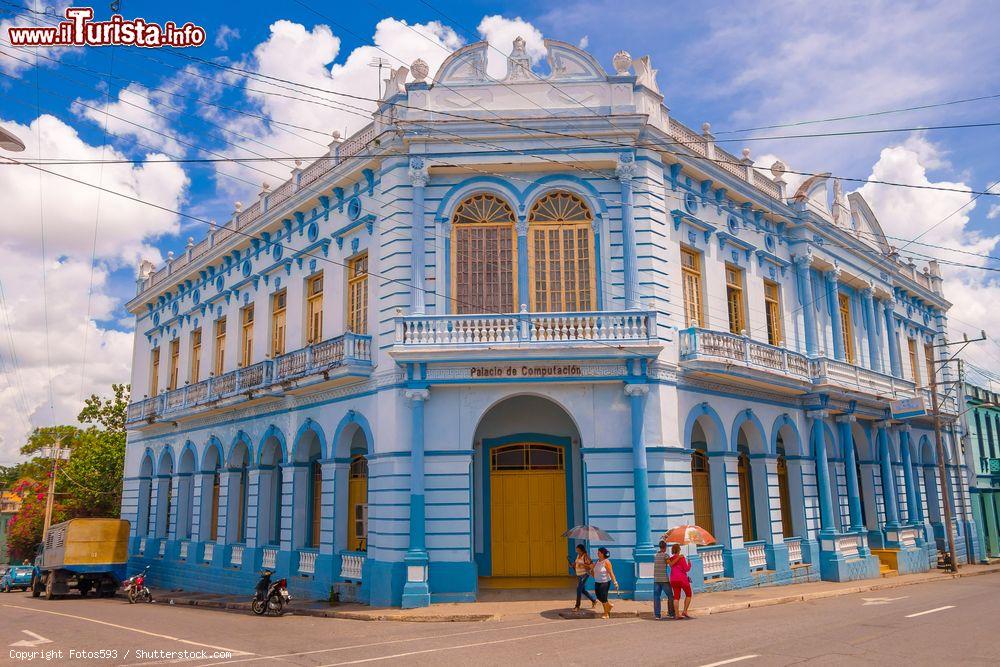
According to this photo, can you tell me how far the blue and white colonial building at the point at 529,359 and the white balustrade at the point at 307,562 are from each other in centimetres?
5

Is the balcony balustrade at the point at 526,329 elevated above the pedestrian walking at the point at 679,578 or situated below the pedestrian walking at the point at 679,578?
above

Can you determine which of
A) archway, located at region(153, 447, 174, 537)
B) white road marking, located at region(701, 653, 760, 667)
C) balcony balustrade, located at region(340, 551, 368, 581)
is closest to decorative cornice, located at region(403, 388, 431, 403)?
balcony balustrade, located at region(340, 551, 368, 581)

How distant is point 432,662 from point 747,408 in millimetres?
12035

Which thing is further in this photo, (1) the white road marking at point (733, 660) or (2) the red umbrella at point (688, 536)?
(2) the red umbrella at point (688, 536)

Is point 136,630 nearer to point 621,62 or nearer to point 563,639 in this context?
point 563,639

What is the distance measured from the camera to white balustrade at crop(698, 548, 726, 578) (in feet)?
56.8

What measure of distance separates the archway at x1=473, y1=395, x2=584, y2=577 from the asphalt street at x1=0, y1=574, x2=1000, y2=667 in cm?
280

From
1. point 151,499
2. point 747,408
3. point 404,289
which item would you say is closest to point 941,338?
point 747,408

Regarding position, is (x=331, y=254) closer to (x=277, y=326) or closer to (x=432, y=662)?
(x=277, y=326)

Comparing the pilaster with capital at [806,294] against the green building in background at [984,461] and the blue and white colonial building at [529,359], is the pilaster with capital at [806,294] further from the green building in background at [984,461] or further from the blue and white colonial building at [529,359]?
the green building in background at [984,461]

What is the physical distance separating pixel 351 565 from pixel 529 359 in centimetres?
648

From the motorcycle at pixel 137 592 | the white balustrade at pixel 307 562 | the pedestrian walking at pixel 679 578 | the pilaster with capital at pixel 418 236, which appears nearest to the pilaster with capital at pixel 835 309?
the pedestrian walking at pixel 679 578

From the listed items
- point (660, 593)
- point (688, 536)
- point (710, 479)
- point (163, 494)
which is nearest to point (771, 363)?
point (710, 479)

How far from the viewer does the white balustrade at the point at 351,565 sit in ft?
57.7
